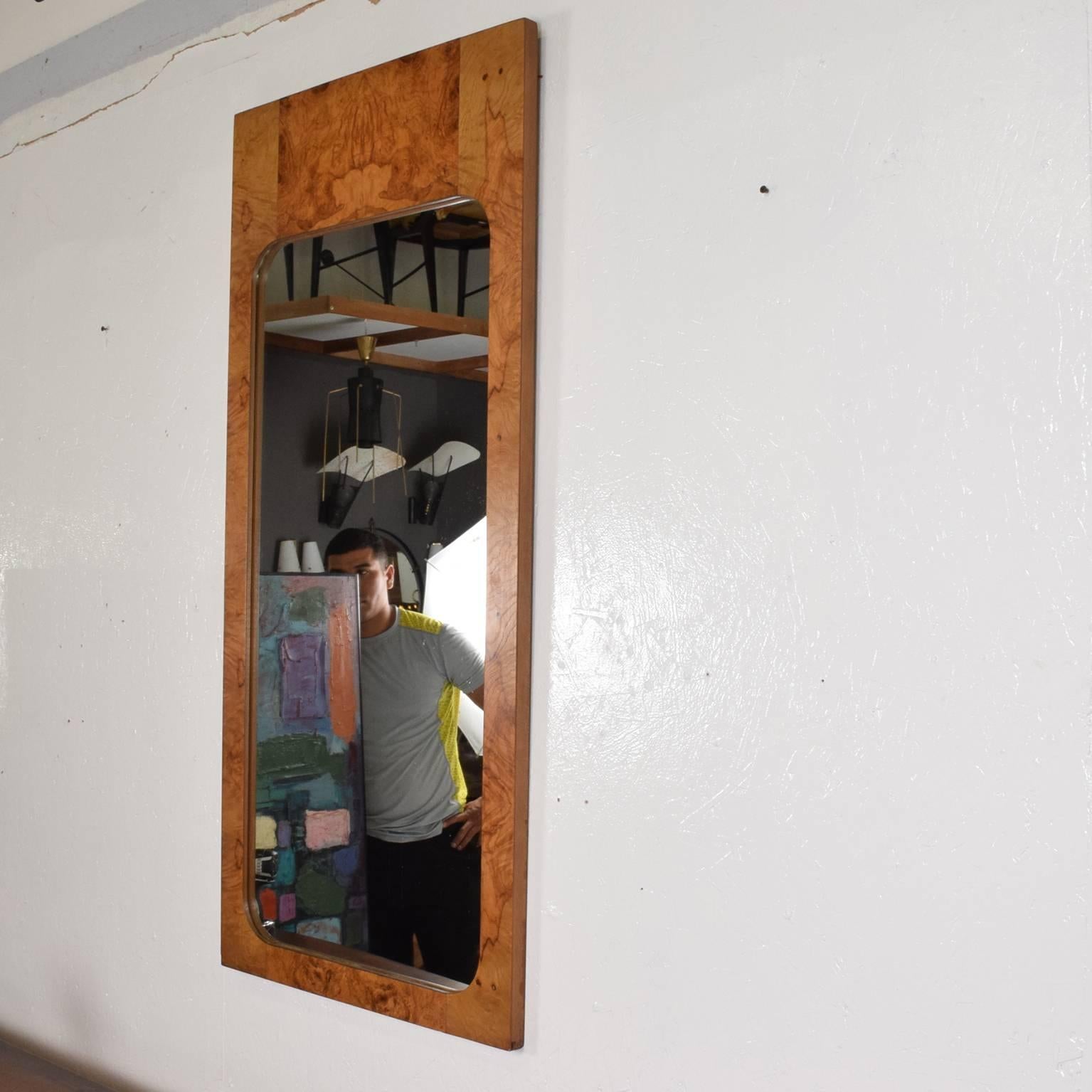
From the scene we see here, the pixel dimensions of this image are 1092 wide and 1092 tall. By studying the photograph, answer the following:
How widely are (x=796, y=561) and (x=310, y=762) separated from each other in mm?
914

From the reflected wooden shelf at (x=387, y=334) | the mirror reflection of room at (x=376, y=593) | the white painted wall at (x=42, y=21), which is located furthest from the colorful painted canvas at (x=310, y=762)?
the white painted wall at (x=42, y=21)

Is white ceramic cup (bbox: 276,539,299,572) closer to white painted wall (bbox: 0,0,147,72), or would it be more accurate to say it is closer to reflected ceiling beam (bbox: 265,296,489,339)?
reflected ceiling beam (bbox: 265,296,489,339)

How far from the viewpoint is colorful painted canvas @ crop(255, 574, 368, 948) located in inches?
73.3

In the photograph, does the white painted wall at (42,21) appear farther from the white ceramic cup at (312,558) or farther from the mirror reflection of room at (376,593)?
the white ceramic cup at (312,558)

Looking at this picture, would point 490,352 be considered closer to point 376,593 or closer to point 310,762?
point 376,593

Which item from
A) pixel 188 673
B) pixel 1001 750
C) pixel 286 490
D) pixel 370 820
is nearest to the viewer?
pixel 1001 750

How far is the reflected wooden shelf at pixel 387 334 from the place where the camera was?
172cm

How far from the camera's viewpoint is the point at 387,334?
182 cm

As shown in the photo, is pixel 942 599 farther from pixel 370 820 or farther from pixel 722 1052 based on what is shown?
pixel 370 820

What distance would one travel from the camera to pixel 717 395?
1514 millimetres

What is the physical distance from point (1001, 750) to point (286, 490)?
1.21 m

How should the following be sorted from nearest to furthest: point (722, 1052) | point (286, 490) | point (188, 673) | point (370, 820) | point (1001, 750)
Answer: point (1001, 750) → point (722, 1052) → point (370, 820) → point (286, 490) → point (188, 673)

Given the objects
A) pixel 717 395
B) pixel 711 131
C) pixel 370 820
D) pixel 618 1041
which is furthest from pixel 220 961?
pixel 711 131

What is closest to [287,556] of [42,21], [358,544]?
[358,544]
